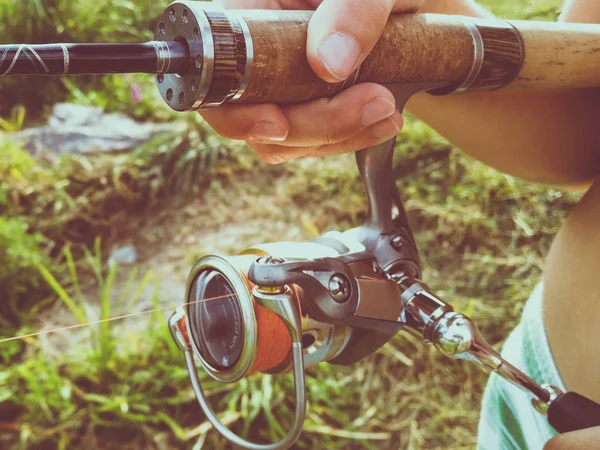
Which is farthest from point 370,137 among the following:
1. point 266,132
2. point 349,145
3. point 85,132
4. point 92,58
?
point 85,132

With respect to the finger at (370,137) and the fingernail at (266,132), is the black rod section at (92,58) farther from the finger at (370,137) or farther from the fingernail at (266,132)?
the finger at (370,137)

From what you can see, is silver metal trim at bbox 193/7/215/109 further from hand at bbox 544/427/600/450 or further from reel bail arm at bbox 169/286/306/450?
hand at bbox 544/427/600/450

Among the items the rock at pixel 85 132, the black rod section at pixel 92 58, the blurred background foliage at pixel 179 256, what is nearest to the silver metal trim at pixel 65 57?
the black rod section at pixel 92 58

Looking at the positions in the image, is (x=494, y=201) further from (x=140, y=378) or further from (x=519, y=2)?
(x=140, y=378)

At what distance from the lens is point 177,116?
2967 mm

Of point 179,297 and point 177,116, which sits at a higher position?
point 177,116

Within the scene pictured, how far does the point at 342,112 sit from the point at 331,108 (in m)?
0.01

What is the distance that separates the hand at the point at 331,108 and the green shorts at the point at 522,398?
Result: 400mm

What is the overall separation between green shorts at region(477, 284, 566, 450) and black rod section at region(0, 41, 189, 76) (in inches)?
24.8

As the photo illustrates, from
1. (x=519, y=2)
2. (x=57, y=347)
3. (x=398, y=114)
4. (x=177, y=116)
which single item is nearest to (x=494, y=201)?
(x=519, y=2)

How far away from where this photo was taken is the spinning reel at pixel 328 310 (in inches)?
26.4

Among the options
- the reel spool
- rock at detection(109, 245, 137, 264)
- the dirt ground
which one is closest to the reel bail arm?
the reel spool

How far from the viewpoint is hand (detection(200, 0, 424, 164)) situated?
1.93 ft

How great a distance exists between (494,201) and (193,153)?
118 centimetres
